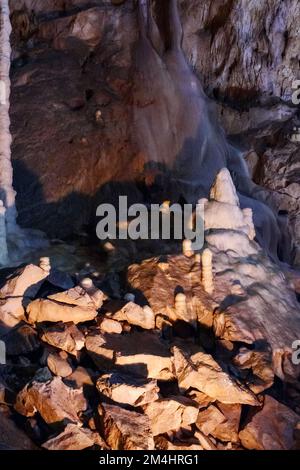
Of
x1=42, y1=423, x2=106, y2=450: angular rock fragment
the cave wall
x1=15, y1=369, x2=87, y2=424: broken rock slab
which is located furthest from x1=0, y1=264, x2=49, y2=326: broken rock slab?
the cave wall

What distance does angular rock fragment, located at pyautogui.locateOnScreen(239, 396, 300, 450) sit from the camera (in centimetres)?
416

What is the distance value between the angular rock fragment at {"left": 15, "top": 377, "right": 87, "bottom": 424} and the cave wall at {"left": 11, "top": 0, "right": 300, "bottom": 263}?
5.16 meters

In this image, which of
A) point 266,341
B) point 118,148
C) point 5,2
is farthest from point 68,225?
point 266,341

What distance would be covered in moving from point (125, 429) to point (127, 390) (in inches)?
14.9

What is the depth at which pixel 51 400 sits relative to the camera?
13.1 feet

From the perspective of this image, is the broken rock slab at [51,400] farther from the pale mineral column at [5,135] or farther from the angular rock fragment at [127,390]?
the pale mineral column at [5,135]

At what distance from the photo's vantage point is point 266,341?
214 inches

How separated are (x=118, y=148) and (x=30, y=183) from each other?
7.22 ft

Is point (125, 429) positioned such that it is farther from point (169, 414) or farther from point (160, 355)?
point (160, 355)

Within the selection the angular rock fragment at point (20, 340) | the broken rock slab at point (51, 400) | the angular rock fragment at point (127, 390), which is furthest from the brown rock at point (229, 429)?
the angular rock fragment at point (20, 340)
